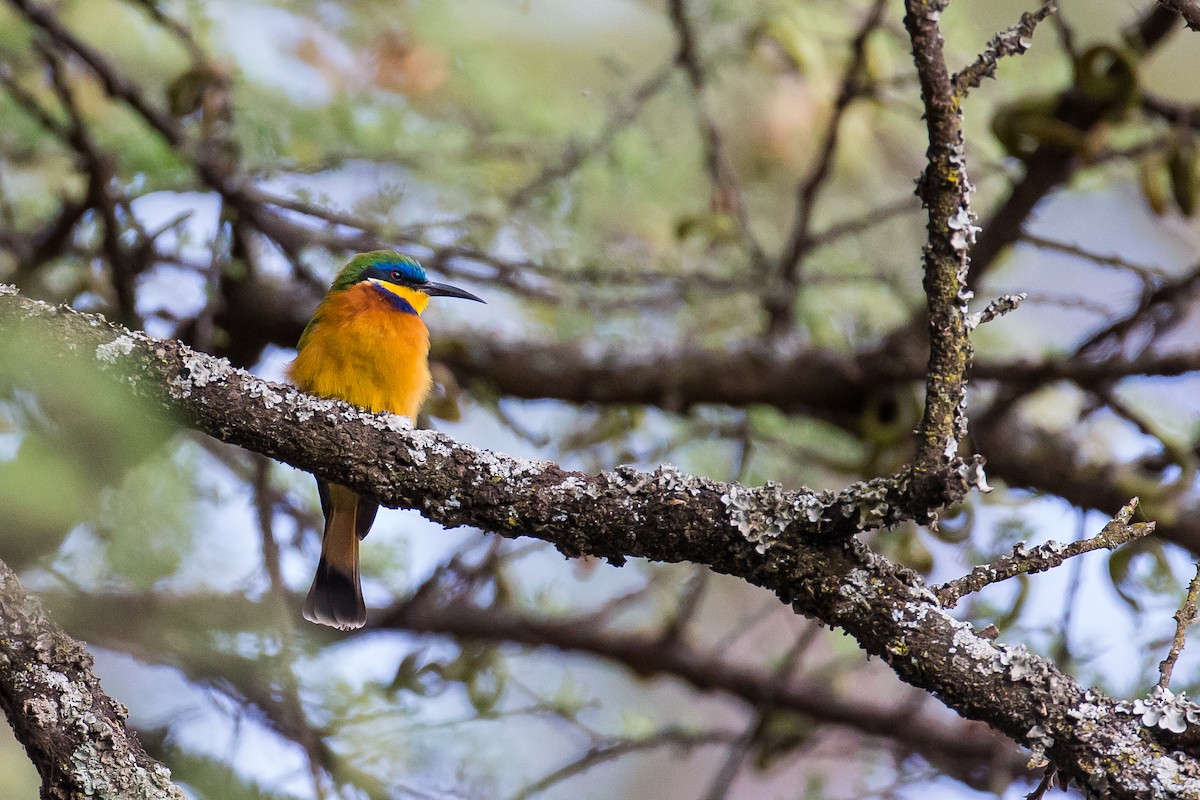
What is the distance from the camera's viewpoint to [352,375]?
3.56m

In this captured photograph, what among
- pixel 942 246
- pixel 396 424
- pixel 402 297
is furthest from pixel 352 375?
pixel 942 246

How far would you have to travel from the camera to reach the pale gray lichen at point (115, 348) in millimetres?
2016

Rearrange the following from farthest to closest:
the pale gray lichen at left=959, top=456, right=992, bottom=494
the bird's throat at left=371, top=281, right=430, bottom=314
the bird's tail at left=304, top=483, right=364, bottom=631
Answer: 1. the bird's throat at left=371, top=281, right=430, bottom=314
2. the bird's tail at left=304, top=483, right=364, bottom=631
3. the pale gray lichen at left=959, top=456, right=992, bottom=494

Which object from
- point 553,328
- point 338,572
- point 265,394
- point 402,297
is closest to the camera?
point 265,394

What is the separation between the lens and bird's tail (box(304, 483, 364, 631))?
3354mm

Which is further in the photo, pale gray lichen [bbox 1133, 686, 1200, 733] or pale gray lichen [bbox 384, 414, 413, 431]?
pale gray lichen [bbox 384, 414, 413, 431]

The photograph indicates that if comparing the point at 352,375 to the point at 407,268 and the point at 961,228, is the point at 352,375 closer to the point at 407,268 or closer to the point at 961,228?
the point at 407,268

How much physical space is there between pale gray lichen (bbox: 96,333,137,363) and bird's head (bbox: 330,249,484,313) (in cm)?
196

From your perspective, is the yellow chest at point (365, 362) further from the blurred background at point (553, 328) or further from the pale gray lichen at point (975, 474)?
the pale gray lichen at point (975, 474)

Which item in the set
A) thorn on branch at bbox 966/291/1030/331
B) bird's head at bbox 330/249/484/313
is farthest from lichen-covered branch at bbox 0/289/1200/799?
bird's head at bbox 330/249/484/313

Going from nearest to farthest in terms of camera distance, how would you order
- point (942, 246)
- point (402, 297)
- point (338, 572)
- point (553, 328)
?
point (942, 246) < point (338, 572) < point (402, 297) < point (553, 328)

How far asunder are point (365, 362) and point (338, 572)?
2.09 ft

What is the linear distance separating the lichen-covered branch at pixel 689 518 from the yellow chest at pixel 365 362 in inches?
56.1

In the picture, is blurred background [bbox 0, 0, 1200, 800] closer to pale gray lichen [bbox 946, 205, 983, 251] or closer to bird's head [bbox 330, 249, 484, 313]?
bird's head [bbox 330, 249, 484, 313]
